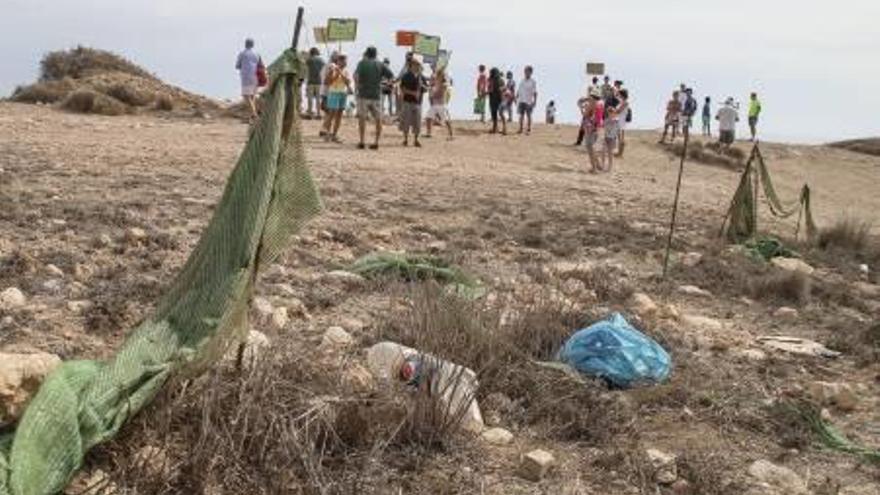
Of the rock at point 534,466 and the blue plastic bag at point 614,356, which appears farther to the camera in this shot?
the blue plastic bag at point 614,356

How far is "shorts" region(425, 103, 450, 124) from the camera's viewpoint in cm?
1743

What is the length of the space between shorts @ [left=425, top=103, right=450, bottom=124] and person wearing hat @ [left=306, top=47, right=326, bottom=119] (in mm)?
1863

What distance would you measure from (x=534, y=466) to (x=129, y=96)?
701 inches

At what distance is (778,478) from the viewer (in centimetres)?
410

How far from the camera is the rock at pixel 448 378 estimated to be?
401cm

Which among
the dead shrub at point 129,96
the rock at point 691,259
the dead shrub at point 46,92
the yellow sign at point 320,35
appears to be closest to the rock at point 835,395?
the rock at point 691,259

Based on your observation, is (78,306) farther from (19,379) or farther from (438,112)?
(438,112)

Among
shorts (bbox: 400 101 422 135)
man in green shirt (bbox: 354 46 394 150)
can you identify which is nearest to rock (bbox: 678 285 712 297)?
man in green shirt (bbox: 354 46 394 150)

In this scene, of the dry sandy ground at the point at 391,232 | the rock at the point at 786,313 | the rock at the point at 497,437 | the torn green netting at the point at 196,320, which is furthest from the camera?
the rock at the point at 786,313

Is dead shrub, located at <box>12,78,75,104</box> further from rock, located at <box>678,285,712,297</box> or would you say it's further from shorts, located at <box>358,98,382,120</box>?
rock, located at <box>678,285,712,297</box>

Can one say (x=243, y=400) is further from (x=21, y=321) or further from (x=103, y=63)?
(x=103, y=63)

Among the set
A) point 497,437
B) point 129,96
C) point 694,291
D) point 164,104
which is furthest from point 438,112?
point 497,437

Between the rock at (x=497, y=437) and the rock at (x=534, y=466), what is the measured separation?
270 mm

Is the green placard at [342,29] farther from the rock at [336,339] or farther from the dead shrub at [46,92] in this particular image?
the rock at [336,339]
